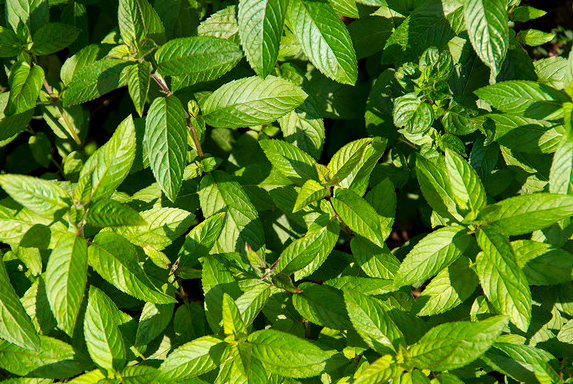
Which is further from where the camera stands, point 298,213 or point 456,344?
point 298,213

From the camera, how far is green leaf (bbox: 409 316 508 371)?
1.69 meters

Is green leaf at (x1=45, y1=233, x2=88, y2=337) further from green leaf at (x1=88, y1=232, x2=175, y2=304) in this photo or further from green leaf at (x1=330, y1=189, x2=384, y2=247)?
green leaf at (x1=330, y1=189, x2=384, y2=247)

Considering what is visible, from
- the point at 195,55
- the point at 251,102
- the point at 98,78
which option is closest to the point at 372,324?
the point at 251,102

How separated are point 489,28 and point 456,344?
132 centimetres

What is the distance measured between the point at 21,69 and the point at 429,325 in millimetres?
2372

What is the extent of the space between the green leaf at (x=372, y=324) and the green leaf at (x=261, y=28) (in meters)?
A: 1.02

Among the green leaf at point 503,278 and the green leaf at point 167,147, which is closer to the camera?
the green leaf at point 503,278

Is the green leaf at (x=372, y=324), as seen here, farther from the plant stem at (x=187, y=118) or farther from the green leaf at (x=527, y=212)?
the plant stem at (x=187, y=118)

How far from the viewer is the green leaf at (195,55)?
80.2 inches

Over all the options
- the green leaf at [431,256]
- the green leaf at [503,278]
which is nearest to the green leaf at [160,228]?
the green leaf at [431,256]

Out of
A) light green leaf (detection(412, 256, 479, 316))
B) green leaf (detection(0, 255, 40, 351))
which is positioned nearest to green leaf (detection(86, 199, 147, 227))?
green leaf (detection(0, 255, 40, 351))

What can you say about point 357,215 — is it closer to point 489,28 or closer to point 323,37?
point 323,37

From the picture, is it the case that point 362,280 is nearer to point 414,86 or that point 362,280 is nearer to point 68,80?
point 414,86

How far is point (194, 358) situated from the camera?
187 cm
